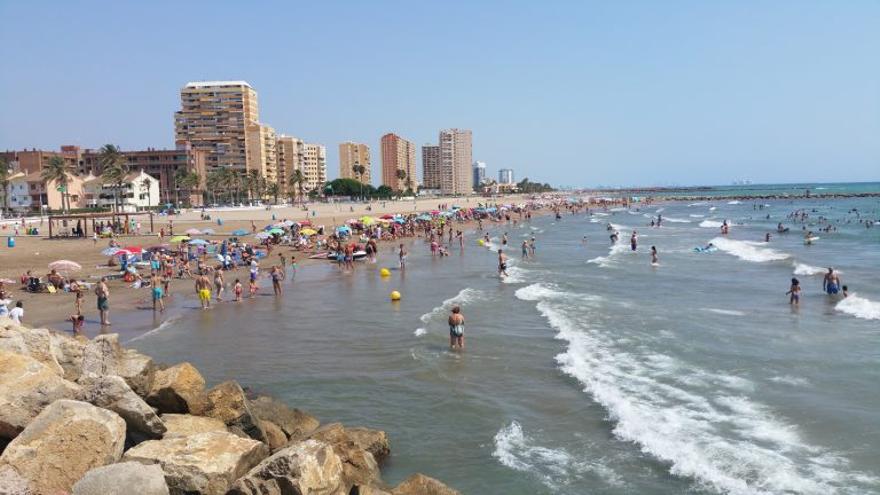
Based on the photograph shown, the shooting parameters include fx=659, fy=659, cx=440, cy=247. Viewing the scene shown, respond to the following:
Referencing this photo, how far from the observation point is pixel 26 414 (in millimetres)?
6988

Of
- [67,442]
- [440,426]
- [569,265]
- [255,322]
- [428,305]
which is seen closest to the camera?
[67,442]

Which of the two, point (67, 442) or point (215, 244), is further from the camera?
point (215, 244)

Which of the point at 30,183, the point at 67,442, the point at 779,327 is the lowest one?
the point at 779,327

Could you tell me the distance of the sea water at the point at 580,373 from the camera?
926cm

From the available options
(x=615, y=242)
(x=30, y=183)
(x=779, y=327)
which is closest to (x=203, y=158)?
(x=30, y=183)

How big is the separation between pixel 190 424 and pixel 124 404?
980 mm

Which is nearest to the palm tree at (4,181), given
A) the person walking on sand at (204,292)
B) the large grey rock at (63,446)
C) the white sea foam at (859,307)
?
the person walking on sand at (204,292)

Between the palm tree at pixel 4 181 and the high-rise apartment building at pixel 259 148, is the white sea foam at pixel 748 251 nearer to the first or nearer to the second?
the palm tree at pixel 4 181

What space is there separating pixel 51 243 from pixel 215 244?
10698 mm

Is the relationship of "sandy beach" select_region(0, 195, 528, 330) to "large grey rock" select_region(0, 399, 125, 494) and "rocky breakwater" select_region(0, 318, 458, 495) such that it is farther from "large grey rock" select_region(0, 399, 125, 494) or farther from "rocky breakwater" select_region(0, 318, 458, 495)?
"large grey rock" select_region(0, 399, 125, 494)

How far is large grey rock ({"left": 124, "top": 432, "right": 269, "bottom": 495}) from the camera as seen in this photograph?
6340 millimetres

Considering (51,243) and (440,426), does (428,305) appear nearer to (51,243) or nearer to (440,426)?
(440,426)

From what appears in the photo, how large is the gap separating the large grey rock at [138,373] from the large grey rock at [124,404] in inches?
41.1

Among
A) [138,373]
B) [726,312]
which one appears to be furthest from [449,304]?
[138,373]
